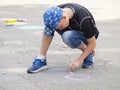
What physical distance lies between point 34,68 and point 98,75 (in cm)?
71

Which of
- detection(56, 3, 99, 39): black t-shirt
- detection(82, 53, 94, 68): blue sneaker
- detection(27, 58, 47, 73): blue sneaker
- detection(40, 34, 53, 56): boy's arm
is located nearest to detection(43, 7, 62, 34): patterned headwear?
detection(56, 3, 99, 39): black t-shirt

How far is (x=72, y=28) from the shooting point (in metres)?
4.98

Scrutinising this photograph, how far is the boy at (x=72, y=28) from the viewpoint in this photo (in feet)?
15.3

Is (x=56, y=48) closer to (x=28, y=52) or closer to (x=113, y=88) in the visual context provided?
(x=28, y=52)

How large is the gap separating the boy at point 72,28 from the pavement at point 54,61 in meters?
0.16

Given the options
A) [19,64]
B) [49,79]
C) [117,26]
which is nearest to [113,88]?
[49,79]

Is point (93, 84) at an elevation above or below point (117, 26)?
above

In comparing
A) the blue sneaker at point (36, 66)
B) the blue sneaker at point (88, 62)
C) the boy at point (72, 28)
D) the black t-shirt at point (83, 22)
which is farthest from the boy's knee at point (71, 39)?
the blue sneaker at point (36, 66)

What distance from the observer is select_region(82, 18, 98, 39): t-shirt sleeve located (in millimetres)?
4832

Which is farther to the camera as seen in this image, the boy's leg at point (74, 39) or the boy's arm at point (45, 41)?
the boy's arm at point (45, 41)

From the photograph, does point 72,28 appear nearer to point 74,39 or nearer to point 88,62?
point 74,39

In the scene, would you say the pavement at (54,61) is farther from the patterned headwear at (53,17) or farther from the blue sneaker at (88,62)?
the patterned headwear at (53,17)

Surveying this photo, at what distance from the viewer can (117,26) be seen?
8453 mm

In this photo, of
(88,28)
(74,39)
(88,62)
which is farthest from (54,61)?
(88,28)
